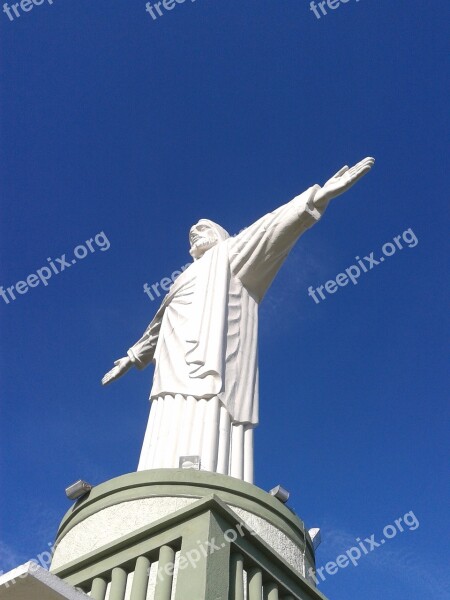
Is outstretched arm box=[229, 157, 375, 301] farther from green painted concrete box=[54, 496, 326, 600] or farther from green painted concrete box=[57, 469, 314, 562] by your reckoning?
green painted concrete box=[54, 496, 326, 600]

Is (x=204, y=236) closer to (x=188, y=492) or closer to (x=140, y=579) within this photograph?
(x=188, y=492)

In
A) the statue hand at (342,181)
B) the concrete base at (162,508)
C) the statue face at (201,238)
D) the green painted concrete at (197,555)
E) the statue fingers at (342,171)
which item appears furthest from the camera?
the statue face at (201,238)

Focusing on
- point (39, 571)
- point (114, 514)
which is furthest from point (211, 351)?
point (39, 571)

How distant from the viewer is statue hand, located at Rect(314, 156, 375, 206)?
684 cm

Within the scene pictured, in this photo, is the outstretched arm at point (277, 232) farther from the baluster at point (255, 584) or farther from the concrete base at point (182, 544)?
the baluster at point (255, 584)

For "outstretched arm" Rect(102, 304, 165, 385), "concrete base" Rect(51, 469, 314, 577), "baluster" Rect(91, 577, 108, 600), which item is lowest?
"baluster" Rect(91, 577, 108, 600)

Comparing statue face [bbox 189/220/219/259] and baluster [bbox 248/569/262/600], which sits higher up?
statue face [bbox 189/220/219/259]

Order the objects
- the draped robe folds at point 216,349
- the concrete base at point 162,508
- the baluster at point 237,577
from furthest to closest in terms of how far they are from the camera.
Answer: the draped robe folds at point 216,349
the concrete base at point 162,508
the baluster at point 237,577

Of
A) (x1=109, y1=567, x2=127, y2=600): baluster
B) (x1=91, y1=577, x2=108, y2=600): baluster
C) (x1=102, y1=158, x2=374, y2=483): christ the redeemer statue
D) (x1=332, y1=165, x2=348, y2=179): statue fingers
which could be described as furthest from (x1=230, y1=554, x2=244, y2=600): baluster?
(x1=332, y1=165, x2=348, y2=179): statue fingers

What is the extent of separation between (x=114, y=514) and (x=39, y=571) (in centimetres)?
210

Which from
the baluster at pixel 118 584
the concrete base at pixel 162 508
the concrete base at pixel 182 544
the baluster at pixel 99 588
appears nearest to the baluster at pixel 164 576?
the concrete base at pixel 182 544

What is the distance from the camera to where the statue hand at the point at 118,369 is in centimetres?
848

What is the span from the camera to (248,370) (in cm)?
675

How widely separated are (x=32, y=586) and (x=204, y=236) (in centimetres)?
602
